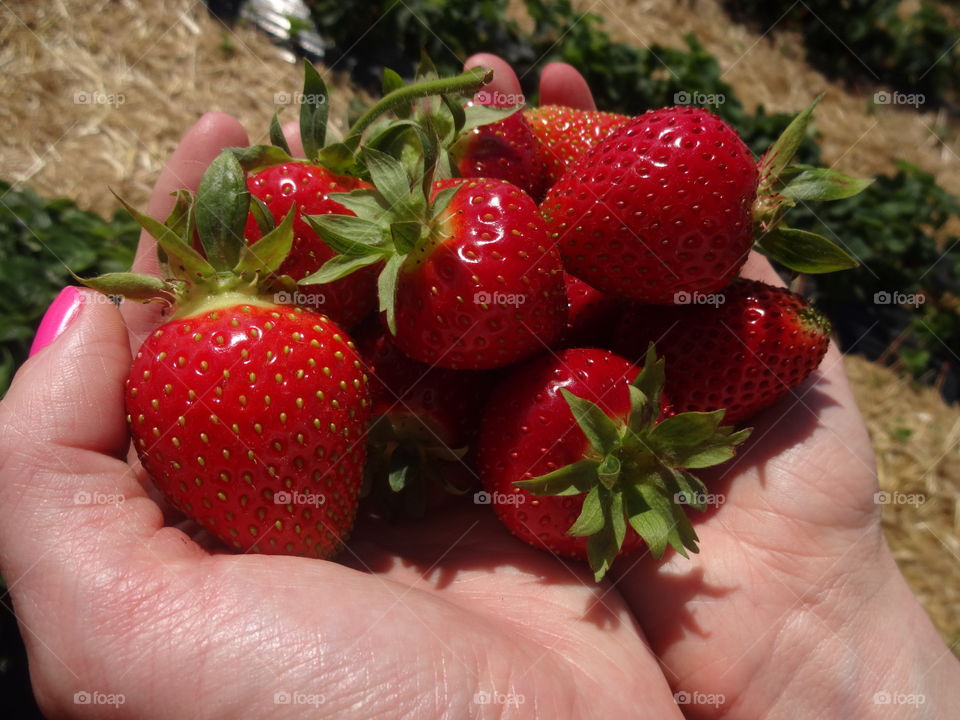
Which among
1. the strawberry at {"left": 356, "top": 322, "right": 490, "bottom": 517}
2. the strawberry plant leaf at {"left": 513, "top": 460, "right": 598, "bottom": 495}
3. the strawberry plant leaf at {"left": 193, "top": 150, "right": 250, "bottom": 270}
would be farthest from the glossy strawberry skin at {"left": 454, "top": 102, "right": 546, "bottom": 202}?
the strawberry plant leaf at {"left": 513, "top": 460, "right": 598, "bottom": 495}

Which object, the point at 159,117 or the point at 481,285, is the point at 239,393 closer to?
the point at 481,285

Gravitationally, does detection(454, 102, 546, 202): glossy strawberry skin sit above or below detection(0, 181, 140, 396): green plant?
above

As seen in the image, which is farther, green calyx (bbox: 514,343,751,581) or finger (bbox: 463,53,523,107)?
finger (bbox: 463,53,523,107)

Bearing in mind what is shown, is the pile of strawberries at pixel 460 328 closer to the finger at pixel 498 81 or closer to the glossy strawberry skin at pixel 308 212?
the glossy strawberry skin at pixel 308 212

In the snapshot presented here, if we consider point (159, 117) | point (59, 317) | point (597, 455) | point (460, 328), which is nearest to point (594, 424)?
point (597, 455)

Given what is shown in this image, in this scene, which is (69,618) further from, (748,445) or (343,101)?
(343,101)

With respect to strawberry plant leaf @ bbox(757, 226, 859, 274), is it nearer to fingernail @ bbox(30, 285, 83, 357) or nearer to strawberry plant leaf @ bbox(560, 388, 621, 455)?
strawberry plant leaf @ bbox(560, 388, 621, 455)

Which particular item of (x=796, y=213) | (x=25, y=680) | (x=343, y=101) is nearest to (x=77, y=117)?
(x=343, y=101)
